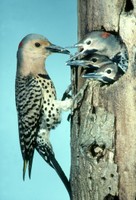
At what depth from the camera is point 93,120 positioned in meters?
3.41

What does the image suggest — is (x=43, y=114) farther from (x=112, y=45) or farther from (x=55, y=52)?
(x=112, y=45)

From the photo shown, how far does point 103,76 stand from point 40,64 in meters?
1.17

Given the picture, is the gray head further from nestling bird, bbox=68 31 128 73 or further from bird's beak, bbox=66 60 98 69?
bird's beak, bbox=66 60 98 69

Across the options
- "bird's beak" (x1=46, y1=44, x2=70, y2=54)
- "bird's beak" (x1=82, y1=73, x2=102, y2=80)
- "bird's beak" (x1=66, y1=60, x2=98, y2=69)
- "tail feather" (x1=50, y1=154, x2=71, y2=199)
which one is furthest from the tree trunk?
"bird's beak" (x1=46, y1=44, x2=70, y2=54)

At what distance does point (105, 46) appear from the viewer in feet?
12.7

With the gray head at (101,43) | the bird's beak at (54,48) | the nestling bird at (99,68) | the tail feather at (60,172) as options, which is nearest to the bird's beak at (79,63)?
the nestling bird at (99,68)

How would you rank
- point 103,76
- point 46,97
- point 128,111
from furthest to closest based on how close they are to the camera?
point 46,97 → point 103,76 → point 128,111

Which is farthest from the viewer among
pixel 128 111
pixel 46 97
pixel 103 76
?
pixel 46 97

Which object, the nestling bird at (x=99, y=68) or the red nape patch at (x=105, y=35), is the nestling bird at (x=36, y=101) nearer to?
the nestling bird at (x=99, y=68)

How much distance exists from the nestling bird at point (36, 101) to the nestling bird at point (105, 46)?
0.53 meters

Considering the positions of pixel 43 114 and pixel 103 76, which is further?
pixel 43 114

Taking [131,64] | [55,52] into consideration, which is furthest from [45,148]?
[131,64]

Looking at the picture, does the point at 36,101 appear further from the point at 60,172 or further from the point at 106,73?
the point at 106,73

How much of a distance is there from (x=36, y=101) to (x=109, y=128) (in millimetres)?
1284
